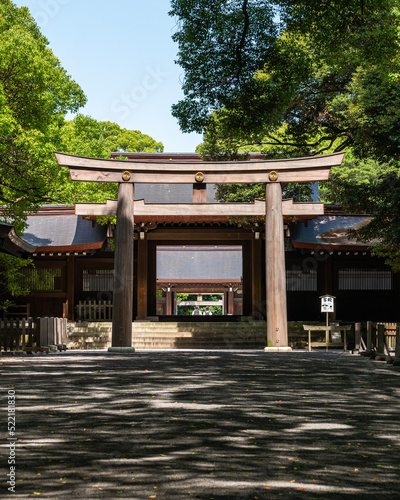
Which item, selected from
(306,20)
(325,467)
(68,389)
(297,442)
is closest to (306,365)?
(68,389)

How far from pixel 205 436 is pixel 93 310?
60.3 feet

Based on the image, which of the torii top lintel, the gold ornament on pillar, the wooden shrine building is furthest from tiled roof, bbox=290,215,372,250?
the gold ornament on pillar

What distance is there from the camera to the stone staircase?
63.3 feet

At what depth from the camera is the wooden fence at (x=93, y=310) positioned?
21834mm

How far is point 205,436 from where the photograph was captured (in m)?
4.95

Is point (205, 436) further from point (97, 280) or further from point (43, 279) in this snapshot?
point (43, 279)

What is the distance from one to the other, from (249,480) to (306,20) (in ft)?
39.7

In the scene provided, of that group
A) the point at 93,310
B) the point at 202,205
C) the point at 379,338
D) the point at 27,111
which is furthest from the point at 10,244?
the point at 379,338

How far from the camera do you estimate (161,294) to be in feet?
111

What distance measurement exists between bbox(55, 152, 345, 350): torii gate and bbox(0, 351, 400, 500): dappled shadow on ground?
5849 mm

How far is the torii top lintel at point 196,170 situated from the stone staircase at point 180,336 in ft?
18.9

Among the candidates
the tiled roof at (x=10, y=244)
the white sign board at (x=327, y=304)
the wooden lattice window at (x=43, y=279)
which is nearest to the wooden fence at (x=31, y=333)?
the tiled roof at (x=10, y=244)

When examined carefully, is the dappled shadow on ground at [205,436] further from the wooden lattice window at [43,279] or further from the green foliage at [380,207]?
the wooden lattice window at [43,279]

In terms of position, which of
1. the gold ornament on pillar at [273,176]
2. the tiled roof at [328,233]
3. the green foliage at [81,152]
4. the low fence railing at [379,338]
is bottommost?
the low fence railing at [379,338]
